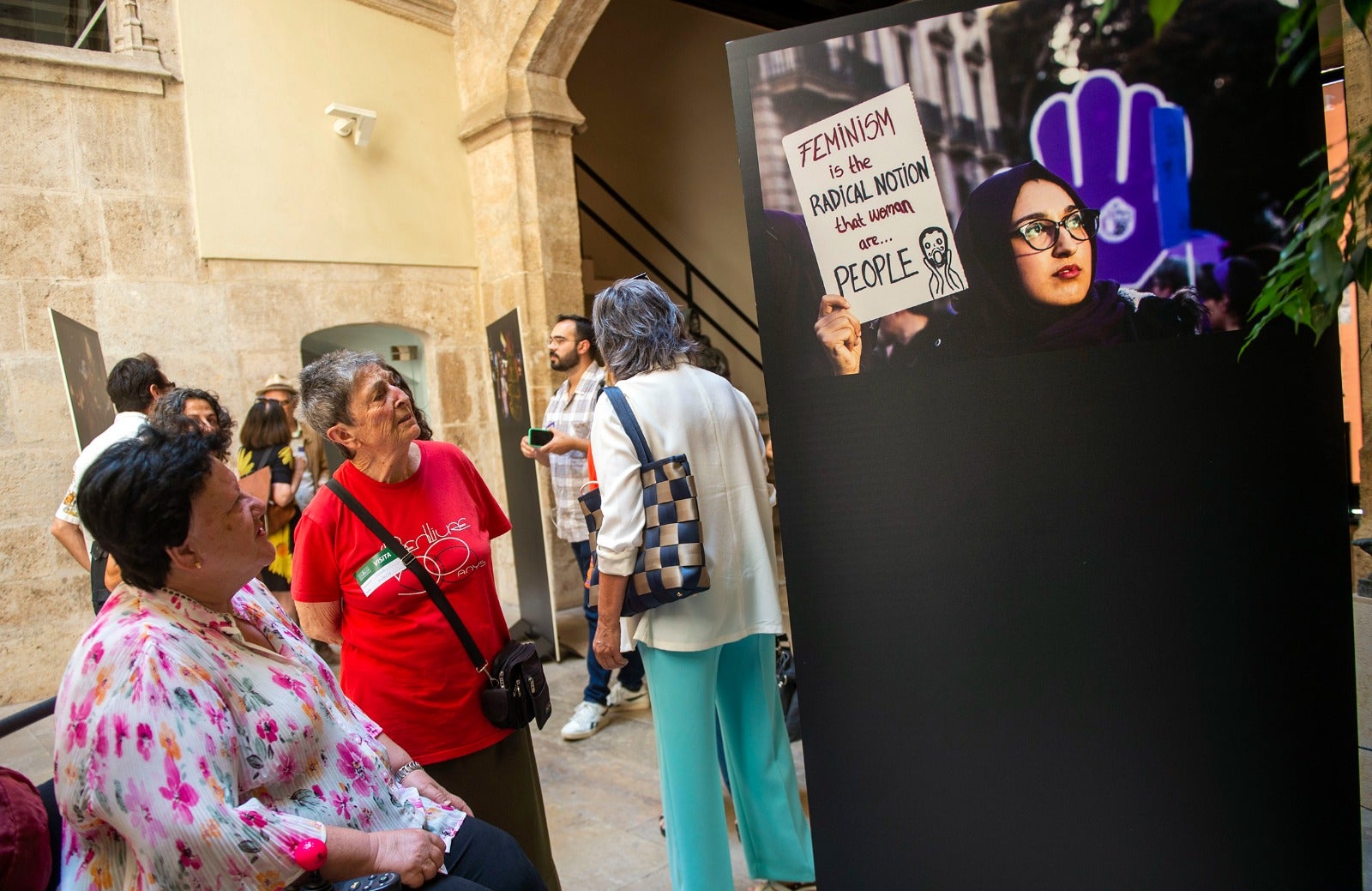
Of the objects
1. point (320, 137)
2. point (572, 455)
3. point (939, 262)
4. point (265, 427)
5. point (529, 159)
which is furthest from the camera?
point (529, 159)

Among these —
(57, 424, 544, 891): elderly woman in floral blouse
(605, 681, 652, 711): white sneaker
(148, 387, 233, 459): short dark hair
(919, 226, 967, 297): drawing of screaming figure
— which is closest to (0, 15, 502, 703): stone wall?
(148, 387, 233, 459): short dark hair

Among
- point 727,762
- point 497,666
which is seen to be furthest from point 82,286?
point 727,762

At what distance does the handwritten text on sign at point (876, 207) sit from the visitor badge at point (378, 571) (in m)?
1.15

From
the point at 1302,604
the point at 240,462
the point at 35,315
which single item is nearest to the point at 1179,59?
the point at 1302,604

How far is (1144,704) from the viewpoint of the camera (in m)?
1.98

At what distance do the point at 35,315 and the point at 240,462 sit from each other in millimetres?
1393

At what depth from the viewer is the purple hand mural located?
1894 millimetres

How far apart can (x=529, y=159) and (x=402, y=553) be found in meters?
4.71

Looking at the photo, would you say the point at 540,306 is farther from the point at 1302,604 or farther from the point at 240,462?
the point at 1302,604

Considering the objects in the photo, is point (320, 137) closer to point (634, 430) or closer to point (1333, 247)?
point (634, 430)

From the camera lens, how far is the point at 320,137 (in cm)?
619

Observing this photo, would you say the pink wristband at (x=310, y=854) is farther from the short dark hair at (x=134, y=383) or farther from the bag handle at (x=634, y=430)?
the short dark hair at (x=134, y=383)

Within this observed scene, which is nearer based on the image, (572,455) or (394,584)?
(394,584)

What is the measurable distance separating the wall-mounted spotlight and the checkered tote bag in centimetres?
460
